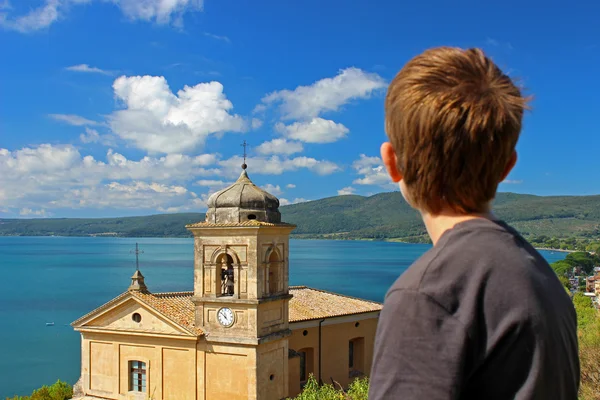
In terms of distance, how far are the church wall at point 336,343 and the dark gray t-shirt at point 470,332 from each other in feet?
63.1

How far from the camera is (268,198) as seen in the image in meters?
17.8

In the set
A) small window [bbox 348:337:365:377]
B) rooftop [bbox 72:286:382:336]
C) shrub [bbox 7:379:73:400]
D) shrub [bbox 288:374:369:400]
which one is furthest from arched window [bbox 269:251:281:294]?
shrub [bbox 7:379:73:400]

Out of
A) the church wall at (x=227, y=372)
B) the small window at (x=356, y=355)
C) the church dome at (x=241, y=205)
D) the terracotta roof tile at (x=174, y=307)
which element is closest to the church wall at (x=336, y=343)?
the small window at (x=356, y=355)

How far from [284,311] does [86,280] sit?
84311 mm

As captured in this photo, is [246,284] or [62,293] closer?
[246,284]

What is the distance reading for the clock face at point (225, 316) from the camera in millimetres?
17359

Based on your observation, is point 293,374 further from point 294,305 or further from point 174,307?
point 174,307

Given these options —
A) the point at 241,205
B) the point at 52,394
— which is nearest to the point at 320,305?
the point at 241,205

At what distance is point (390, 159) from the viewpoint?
1.52 meters

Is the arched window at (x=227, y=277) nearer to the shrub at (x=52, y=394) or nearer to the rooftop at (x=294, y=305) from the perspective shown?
the rooftop at (x=294, y=305)

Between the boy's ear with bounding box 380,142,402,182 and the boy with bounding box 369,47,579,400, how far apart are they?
5cm

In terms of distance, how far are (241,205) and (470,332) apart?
644 inches

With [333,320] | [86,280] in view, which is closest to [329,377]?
[333,320]

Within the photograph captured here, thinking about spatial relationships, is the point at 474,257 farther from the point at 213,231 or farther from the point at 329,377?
the point at 329,377
